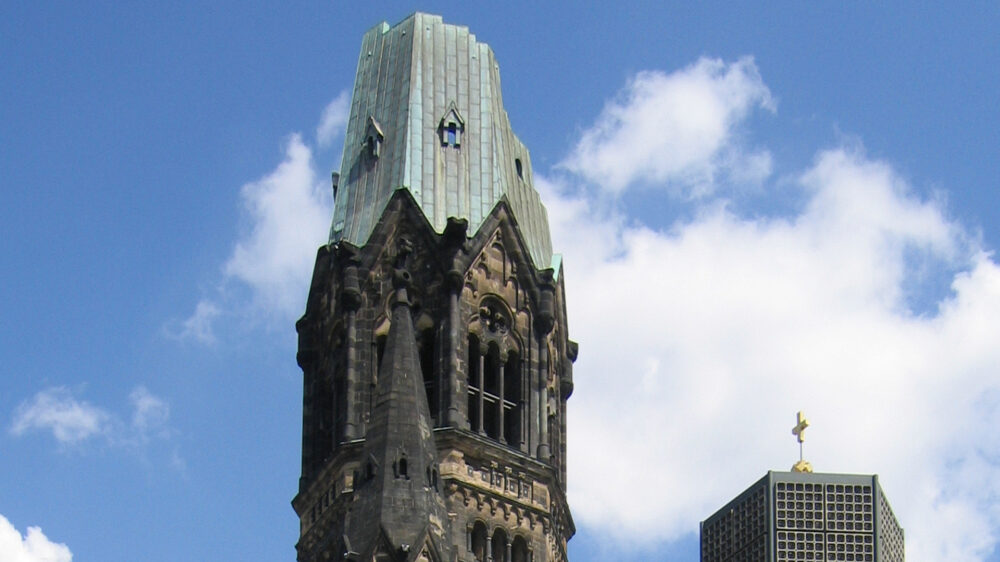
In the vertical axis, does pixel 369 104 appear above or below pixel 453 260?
above

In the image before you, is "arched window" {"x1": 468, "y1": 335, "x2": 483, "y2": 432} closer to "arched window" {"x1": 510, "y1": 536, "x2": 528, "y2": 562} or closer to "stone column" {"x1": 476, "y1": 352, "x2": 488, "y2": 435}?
"stone column" {"x1": 476, "y1": 352, "x2": 488, "y2": 435}

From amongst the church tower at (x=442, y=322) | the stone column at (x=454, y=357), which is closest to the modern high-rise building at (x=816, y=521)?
the church tower at (x=442, y=322)

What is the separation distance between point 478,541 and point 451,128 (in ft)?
45.4

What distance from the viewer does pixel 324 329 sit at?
75625mm

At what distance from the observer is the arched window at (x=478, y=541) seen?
70250 millimetres

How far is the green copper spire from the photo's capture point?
7675 centimetres

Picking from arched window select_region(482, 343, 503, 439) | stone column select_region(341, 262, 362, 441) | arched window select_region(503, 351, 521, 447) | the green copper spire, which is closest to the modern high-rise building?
the green copper spire

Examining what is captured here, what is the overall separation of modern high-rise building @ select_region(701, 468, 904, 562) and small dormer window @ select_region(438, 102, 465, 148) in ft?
148

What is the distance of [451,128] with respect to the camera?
3095 inches

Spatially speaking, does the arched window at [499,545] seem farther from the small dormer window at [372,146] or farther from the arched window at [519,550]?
the small dormer window at [372,146]

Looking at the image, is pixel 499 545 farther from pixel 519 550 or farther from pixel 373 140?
pixel 373 140

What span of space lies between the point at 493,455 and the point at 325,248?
8759 mm

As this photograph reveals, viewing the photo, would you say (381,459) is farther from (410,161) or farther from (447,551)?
(410,161)

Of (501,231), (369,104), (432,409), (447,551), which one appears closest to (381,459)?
(447,551)
